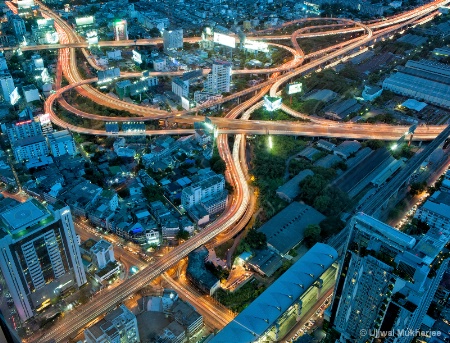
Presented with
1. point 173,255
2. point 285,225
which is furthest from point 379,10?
point 173,255

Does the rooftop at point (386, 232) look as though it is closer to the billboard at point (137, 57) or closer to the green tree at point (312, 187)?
the green tree at point (312, 187)

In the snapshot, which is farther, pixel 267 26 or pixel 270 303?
pixel 267 26

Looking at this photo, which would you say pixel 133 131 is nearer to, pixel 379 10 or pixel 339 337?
pixel 339 337

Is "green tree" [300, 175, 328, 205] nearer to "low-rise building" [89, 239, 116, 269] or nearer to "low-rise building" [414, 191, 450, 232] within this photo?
"low-rise building" [414, 191, 450, 232]

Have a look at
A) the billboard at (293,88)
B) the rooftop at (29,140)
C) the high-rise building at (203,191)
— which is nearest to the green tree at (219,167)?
the high-rise building at (203,191)

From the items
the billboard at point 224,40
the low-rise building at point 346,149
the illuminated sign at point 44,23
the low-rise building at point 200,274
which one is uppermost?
the illuminated sign at point 44,23

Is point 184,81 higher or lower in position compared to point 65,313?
higher

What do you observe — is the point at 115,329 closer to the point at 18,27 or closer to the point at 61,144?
the point at 61,144
